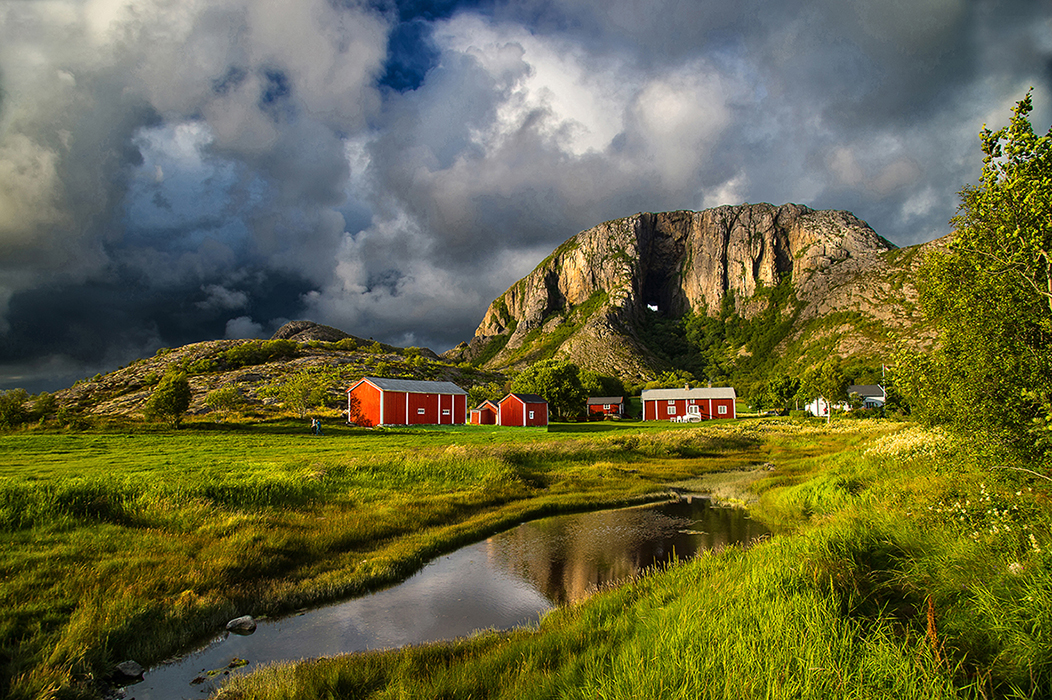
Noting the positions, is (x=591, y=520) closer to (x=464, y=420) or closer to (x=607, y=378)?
(x=464, y=420)

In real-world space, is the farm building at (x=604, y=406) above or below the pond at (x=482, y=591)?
above

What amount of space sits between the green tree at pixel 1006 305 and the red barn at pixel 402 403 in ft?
198

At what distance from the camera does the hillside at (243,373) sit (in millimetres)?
79125

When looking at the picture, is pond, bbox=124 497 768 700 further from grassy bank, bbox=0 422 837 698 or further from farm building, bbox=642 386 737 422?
farm building, bbox=642 386 737 422

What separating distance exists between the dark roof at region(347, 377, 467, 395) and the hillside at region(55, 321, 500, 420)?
1346 centimetres

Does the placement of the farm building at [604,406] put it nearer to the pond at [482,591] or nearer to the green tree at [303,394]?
the green tree at [303,394]

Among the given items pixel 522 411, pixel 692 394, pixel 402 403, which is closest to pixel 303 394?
pixel 402 403

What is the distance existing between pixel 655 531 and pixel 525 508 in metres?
6.18

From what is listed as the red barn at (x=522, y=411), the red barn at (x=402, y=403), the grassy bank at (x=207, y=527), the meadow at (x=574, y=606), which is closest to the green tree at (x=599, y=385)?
the red barn at (x=522, y=411)

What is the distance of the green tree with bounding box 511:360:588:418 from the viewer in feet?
285

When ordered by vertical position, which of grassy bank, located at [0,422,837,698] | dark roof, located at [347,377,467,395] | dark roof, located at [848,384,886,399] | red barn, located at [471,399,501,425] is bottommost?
grassy bank, located at [0,422,837,698]

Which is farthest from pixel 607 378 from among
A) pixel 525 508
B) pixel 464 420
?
pixel 525 508

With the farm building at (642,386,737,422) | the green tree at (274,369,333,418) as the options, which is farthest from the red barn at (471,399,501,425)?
the farm building at (642,386,737,422)

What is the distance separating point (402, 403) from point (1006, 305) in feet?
207
